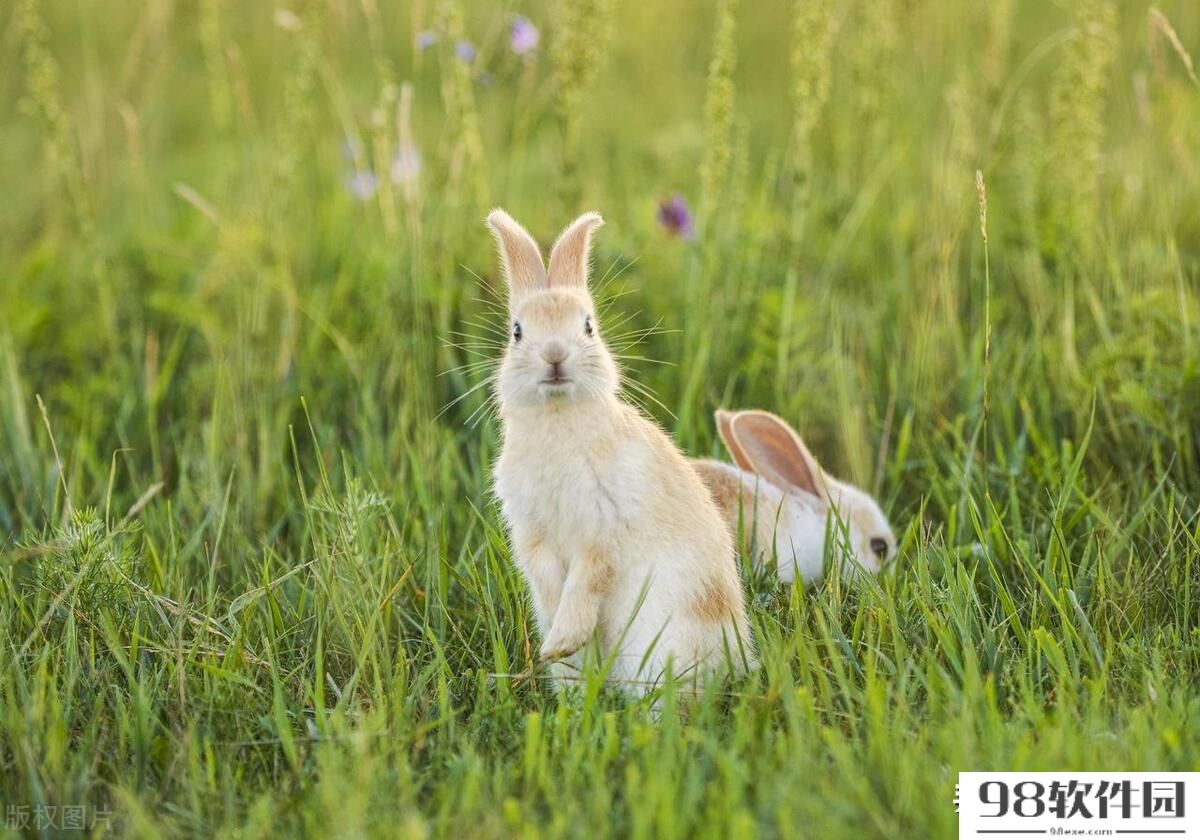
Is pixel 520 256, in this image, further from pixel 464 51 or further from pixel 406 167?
pixel 464 51

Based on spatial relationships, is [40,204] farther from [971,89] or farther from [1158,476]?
[1158,476]

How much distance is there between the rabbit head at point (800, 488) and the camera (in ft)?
12.7

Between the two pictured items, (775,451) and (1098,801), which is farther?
(775,451)

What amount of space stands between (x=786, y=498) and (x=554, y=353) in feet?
3.94

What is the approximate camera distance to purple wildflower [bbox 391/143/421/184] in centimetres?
414

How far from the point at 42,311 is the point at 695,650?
115 inches

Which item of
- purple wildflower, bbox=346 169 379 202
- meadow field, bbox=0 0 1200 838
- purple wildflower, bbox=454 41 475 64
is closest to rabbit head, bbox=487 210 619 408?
meadow field, bbox=0 0 1200 838

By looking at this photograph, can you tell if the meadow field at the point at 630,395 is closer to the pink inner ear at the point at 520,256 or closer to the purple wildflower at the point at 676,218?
the purple wildflower at the point at 676,218

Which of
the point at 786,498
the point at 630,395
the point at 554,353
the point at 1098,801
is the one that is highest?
the point at 554,353

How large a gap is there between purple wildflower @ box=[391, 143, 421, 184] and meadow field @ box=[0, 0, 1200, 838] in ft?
0.20

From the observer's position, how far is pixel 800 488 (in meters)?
4.04

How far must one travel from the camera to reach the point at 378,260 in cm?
500

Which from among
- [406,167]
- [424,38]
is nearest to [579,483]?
[406,167]

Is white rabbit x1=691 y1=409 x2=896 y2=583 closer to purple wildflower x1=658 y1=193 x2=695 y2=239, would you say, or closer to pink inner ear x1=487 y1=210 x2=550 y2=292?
pink inner ear x1=487 y1=210 x2=550 y2=292
